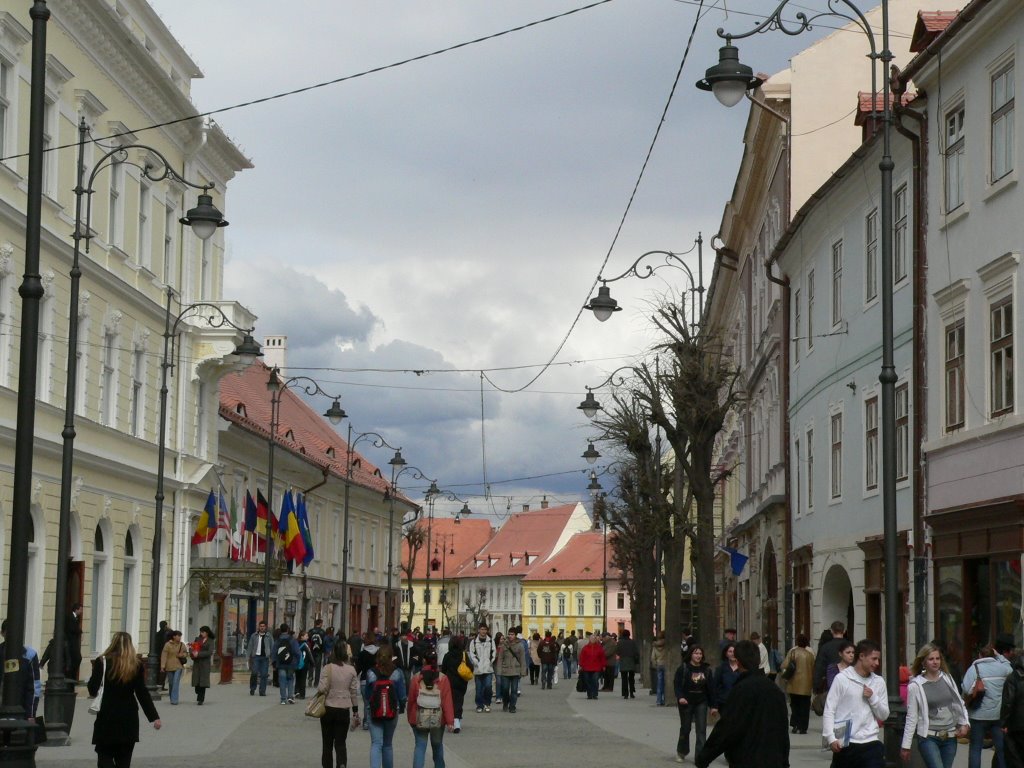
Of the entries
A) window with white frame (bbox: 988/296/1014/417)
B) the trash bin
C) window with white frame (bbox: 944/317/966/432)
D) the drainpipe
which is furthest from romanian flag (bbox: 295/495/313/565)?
window with white frame (bbox: 988/296/1014/417)

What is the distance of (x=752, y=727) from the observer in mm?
11547

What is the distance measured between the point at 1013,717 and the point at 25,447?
29.8 feet

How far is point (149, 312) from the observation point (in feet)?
143

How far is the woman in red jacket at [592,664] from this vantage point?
1694 inches

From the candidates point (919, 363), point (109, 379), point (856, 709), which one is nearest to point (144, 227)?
point (109, 379)

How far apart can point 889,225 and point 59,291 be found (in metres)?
23.4

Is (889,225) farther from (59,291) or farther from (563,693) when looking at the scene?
(563,693)

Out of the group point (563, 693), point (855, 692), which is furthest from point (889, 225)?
point (563, 693)

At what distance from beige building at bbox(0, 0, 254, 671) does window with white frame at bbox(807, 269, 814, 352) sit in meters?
13.9

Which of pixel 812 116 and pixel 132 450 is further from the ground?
pixel 812 116

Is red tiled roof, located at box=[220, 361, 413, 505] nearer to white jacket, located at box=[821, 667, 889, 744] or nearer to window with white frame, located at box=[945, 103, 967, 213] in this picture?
window with white frame, located at box=[945, 103, 967, 213]

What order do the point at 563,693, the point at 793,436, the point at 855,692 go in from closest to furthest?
the point at 855,692
the point at 793,436
the point at 563,693

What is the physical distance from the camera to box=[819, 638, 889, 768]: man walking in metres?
12.7

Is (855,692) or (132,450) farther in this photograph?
(132,450)
